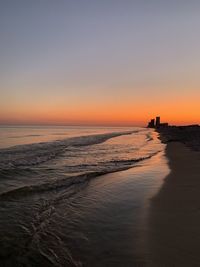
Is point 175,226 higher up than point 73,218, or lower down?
higher up

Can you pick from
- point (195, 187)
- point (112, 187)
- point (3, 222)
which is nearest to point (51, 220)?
point (3, 222)

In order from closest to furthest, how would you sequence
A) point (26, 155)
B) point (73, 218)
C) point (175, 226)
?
point (175, 226)
point (73, 218)
point (26, 155)

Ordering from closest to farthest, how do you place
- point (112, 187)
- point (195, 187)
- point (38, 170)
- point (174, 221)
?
point (174, 221), point (195, 187), point (112, 187), point (38, 170)

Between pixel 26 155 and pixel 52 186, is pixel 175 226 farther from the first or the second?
pixel 26 155

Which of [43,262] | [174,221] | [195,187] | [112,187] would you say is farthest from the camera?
[112,187]

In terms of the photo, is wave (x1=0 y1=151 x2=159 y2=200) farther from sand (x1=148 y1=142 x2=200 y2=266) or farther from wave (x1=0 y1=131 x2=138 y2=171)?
wave (x1=0 y1=131 x2=138 y2=171)

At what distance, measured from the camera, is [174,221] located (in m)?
6.35

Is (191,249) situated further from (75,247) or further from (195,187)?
(195,187)

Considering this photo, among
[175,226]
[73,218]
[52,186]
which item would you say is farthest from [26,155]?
[175,226]

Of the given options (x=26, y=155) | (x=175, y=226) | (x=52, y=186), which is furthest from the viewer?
(x=26, y=155)

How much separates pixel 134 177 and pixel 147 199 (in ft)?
13.4

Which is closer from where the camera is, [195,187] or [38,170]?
[195,187]

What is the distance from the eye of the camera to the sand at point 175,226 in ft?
15.3

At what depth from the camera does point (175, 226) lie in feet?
19.8
